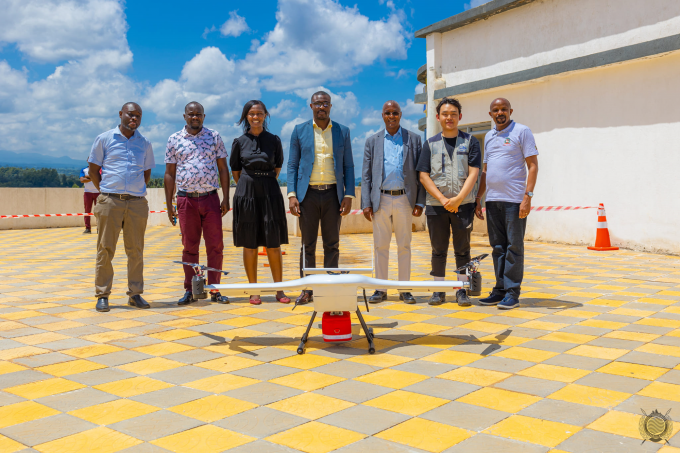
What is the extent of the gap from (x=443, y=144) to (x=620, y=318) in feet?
7.44

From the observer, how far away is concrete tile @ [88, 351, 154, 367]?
13.4ft

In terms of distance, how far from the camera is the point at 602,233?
36.7ft

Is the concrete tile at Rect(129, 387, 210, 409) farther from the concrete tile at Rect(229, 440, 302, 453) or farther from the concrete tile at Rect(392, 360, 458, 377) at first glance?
the concrete tile at Rect(392, 360, 458, 377)

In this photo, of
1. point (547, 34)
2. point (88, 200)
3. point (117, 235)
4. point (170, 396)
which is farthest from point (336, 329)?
point (88, 200)

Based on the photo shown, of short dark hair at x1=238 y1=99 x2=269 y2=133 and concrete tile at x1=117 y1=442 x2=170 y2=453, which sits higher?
short dark hair at x1=238 y1=99 x2=269 y2=133

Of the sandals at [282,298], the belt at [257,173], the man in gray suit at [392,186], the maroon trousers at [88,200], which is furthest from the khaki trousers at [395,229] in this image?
the maroon trousers at [88,200]

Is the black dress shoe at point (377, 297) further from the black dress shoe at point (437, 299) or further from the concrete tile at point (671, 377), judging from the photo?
the concrete tile at point (671, 377)

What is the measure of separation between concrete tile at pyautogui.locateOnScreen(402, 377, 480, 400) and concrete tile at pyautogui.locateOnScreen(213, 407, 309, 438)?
77cm

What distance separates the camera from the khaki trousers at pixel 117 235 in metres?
5.97

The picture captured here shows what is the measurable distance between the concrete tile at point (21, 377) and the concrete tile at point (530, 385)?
2771 mm

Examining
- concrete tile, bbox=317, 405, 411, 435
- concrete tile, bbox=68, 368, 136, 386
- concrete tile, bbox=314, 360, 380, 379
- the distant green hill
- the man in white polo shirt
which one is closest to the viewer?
concrete tile, bbox=317, 405, 411, 435

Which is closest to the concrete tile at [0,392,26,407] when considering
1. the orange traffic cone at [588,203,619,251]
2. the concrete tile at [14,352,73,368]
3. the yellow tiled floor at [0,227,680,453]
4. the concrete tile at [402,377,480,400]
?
the yellow tiled floor at [0,227,680,453]

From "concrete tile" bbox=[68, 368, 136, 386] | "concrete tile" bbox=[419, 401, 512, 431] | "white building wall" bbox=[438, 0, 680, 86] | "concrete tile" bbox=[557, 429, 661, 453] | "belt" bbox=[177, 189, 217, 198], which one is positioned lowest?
"concrete tile" bbox=[557, 429, 661, 453]

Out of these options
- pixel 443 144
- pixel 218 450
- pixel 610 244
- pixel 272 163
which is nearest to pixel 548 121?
pixel 610 244
